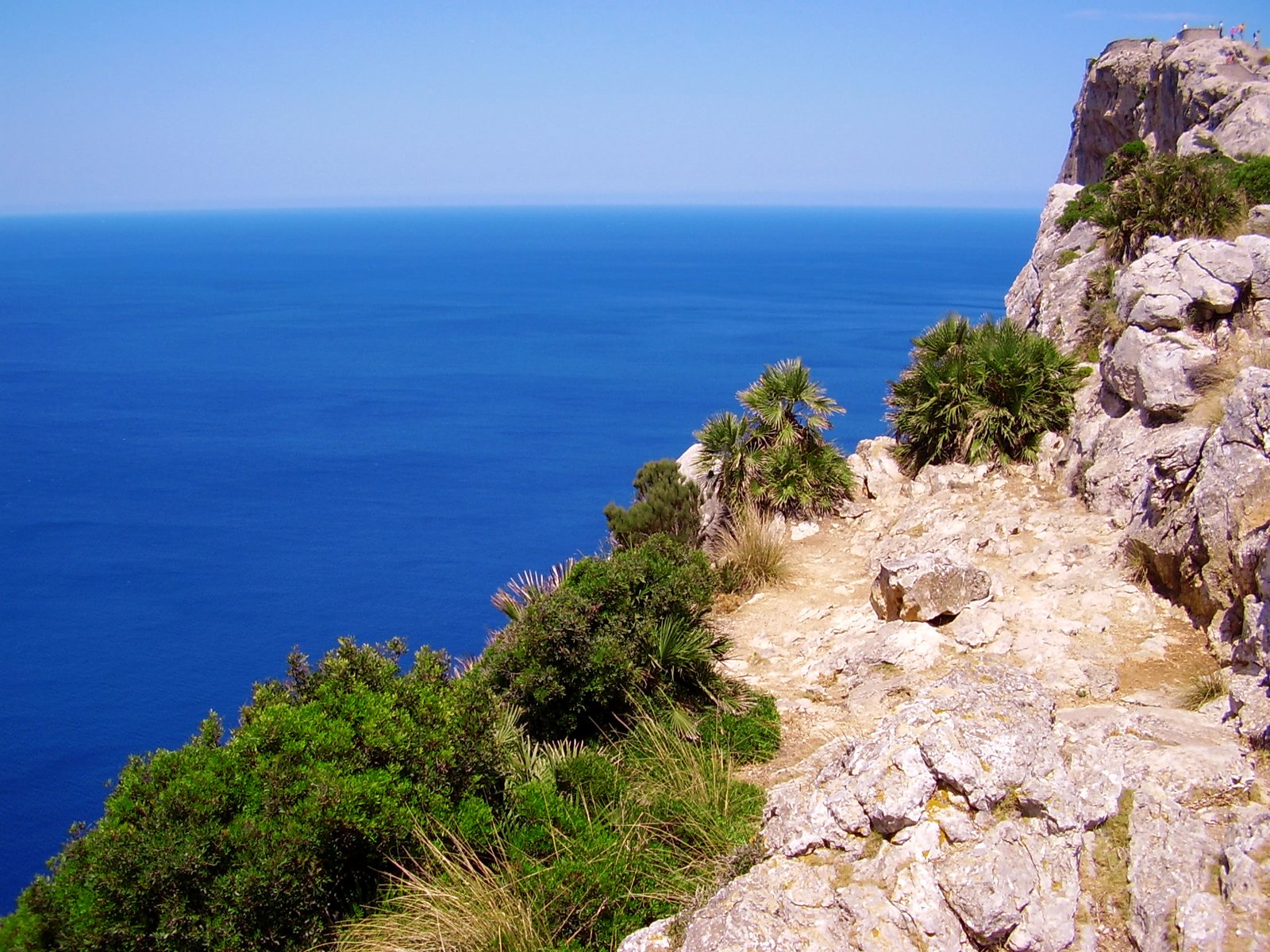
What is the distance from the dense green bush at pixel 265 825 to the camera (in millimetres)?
5008

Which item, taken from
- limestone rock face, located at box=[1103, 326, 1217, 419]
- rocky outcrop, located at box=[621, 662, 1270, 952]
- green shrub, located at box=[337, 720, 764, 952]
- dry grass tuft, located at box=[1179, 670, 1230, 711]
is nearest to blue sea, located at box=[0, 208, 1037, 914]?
green shrub, located at box=[337, 720, 764, 952]

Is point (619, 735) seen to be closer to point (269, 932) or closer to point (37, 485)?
point (269, 932)

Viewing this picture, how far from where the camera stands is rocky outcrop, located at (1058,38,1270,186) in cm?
2039

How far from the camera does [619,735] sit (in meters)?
8.15

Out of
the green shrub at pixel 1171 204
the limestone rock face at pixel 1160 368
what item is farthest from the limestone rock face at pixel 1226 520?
the green shrub at pixel 1171 204

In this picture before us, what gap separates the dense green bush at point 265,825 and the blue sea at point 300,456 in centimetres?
432

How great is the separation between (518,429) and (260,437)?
18465 millimetres

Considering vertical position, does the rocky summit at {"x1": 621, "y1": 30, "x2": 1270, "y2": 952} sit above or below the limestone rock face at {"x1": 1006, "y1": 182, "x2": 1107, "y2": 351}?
below

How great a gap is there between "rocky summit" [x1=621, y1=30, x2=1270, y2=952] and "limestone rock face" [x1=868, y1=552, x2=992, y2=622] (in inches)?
1.1

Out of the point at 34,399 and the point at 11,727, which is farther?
the point at 34,399

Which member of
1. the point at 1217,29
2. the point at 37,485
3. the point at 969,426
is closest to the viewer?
the point at 969,426

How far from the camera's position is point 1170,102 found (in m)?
25.8

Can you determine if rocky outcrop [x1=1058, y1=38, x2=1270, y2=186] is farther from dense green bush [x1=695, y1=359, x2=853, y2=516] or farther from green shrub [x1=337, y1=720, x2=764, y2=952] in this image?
green shrub [x1=337, y1=720, x2=764, y2=952]

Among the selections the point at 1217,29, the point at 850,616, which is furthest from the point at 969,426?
the point at 1217,29
